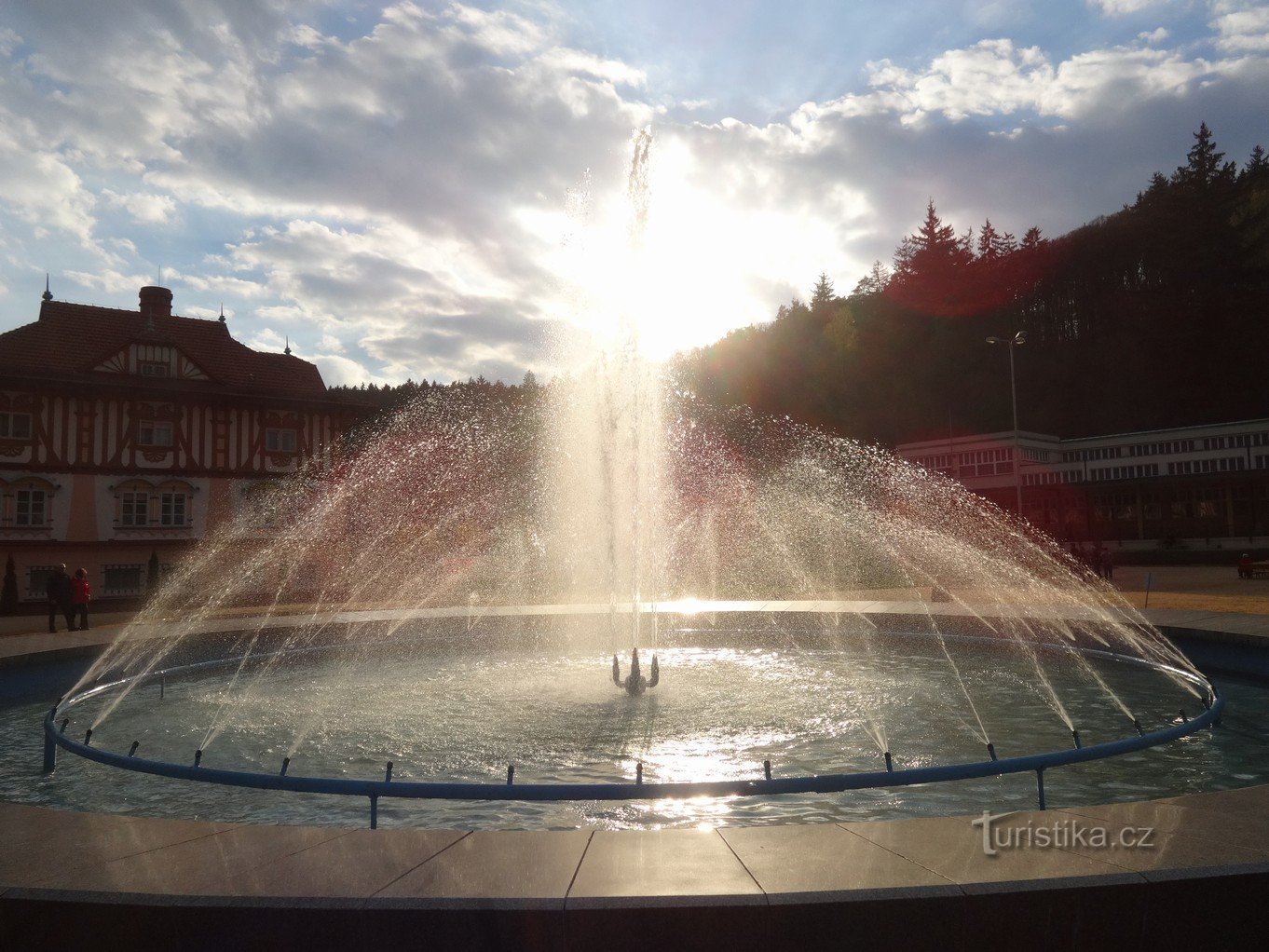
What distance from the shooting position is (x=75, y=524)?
3444cm

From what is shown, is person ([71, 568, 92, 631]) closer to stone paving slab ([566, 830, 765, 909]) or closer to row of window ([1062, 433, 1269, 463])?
stone paving slab ([566, 830, 765, 909])

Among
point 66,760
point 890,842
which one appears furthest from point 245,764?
point 890,842

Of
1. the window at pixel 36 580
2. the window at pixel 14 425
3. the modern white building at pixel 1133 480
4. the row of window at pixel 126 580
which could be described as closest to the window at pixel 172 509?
the row of window at pixel 126 580

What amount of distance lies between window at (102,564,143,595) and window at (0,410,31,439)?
608cm

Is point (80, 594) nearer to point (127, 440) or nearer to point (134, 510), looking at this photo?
point (134, 510)

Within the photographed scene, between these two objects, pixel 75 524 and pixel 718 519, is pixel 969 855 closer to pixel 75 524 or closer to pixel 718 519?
pixel 75 524

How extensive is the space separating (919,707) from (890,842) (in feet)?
18.1

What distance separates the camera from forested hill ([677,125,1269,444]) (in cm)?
6331

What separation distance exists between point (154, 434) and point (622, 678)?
32.2 meters

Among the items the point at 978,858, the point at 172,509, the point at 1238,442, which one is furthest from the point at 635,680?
the point at 1238,442

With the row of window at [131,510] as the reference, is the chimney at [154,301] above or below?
above

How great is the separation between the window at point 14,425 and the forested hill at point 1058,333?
192 ft

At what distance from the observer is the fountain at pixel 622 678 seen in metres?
7.10

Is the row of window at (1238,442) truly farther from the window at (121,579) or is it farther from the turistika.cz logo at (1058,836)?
the window at (121,579)
